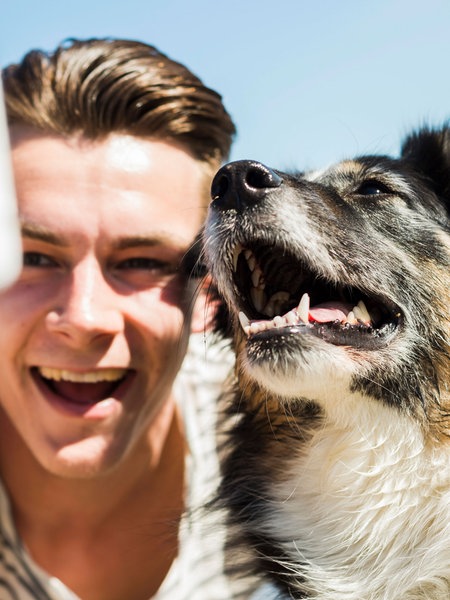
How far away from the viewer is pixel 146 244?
2.85 metres

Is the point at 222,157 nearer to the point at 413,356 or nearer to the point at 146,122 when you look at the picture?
the point at 146,122

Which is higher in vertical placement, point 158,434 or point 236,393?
point 236,393

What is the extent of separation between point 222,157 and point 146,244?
0.85 meters

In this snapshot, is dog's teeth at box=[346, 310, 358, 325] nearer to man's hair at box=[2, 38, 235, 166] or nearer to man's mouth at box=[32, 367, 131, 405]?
man's mouth at box=[32, 367, 131, 405]

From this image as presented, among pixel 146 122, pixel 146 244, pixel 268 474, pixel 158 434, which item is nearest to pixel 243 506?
pixel 268 474

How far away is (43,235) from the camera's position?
272 cm

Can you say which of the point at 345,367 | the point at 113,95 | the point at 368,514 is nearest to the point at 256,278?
the point at 345,367

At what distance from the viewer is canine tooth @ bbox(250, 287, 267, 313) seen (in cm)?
233

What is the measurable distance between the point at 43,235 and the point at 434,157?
1456 millimetres

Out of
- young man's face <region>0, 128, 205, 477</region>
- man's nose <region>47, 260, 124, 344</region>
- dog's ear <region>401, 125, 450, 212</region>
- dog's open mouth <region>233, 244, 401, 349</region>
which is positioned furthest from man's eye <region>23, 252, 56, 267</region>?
dog's ear <region>401, 125, 450, 212</region>

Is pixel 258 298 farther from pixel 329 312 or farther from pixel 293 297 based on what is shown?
pixel 329 312

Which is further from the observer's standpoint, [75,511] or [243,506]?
[75,511]

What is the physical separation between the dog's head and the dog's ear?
0.14 metres

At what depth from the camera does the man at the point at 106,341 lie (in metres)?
2.71
